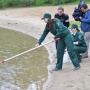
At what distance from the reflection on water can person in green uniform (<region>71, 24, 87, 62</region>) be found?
1.19 m

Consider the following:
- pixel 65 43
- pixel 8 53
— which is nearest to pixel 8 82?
pixel 65 43

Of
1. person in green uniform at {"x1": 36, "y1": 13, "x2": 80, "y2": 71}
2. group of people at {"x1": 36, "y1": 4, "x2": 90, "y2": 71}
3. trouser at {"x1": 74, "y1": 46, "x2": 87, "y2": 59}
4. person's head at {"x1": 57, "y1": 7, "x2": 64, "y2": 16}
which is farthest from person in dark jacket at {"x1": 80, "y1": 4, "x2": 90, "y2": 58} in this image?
person in green uniform at {"x1": 36, "y1": 13, "x2": 80, "y2": 71}

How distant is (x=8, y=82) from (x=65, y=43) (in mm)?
1910

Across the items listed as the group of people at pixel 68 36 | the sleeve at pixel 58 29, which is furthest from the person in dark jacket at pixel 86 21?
the sleeve at pixel 58 29

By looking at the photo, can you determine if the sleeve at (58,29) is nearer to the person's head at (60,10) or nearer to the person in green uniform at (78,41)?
the person in green uniform at (78,41)

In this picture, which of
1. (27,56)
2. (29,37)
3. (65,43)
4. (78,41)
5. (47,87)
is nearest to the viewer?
(47,87)

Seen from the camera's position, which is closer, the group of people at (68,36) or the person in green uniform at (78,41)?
the group of people at (68,36)

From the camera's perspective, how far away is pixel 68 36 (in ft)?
31.6

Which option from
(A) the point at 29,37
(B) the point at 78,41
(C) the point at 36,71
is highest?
(B) the point at 78,41

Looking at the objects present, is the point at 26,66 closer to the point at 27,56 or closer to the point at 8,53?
the point at 27,56

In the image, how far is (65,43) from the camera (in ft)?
31.8

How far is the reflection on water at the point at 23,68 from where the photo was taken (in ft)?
30.9

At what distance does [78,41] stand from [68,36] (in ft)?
3.08

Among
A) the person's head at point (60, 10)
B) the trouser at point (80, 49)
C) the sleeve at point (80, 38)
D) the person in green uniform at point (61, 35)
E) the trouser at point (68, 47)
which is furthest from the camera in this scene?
the person's head at point (60, 10)
